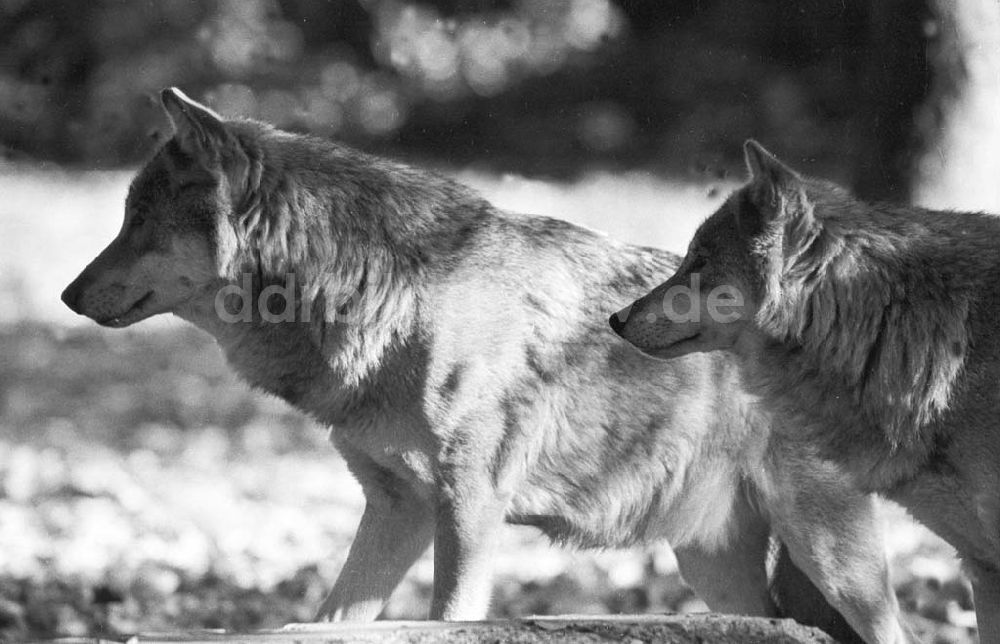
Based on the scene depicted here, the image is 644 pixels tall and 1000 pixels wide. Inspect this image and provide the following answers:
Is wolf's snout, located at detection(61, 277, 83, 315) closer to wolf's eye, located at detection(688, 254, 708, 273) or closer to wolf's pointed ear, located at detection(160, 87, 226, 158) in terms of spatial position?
wolf's pointed ear, located at detection(160, 87, 226, 158)

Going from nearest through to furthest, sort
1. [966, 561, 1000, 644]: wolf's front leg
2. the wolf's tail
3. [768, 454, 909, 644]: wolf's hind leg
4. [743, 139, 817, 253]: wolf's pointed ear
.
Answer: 1. [743, 139, 817, 253]: wolf's pointed ear
2. [966, 561, 1000, 644]: wolf's front leg
3. [768, 454, 909, 644]: wolf's hind leg
4. the wolf's tail

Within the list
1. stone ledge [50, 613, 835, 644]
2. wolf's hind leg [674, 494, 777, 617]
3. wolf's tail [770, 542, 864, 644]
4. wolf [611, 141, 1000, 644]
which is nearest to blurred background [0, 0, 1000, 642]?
wolf's hind leg [674, 494, 777, 617]

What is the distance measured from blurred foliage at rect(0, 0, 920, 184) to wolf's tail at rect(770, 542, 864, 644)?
3601mm

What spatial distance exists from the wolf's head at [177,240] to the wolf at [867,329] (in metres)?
1.39

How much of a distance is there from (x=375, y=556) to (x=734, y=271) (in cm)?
166

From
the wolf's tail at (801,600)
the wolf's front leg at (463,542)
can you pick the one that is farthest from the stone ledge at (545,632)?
the wolf's tail at (801,600)

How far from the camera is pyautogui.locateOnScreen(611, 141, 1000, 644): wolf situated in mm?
3730

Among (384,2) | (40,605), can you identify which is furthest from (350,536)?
(384,2)

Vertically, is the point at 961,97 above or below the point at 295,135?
above

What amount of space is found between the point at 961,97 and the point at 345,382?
383 cm

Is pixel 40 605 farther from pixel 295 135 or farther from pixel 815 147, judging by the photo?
pixel 815 147

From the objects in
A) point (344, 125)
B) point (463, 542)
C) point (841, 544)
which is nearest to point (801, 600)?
point (841, 544)

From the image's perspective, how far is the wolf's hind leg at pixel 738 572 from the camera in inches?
193

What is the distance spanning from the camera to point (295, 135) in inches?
186
